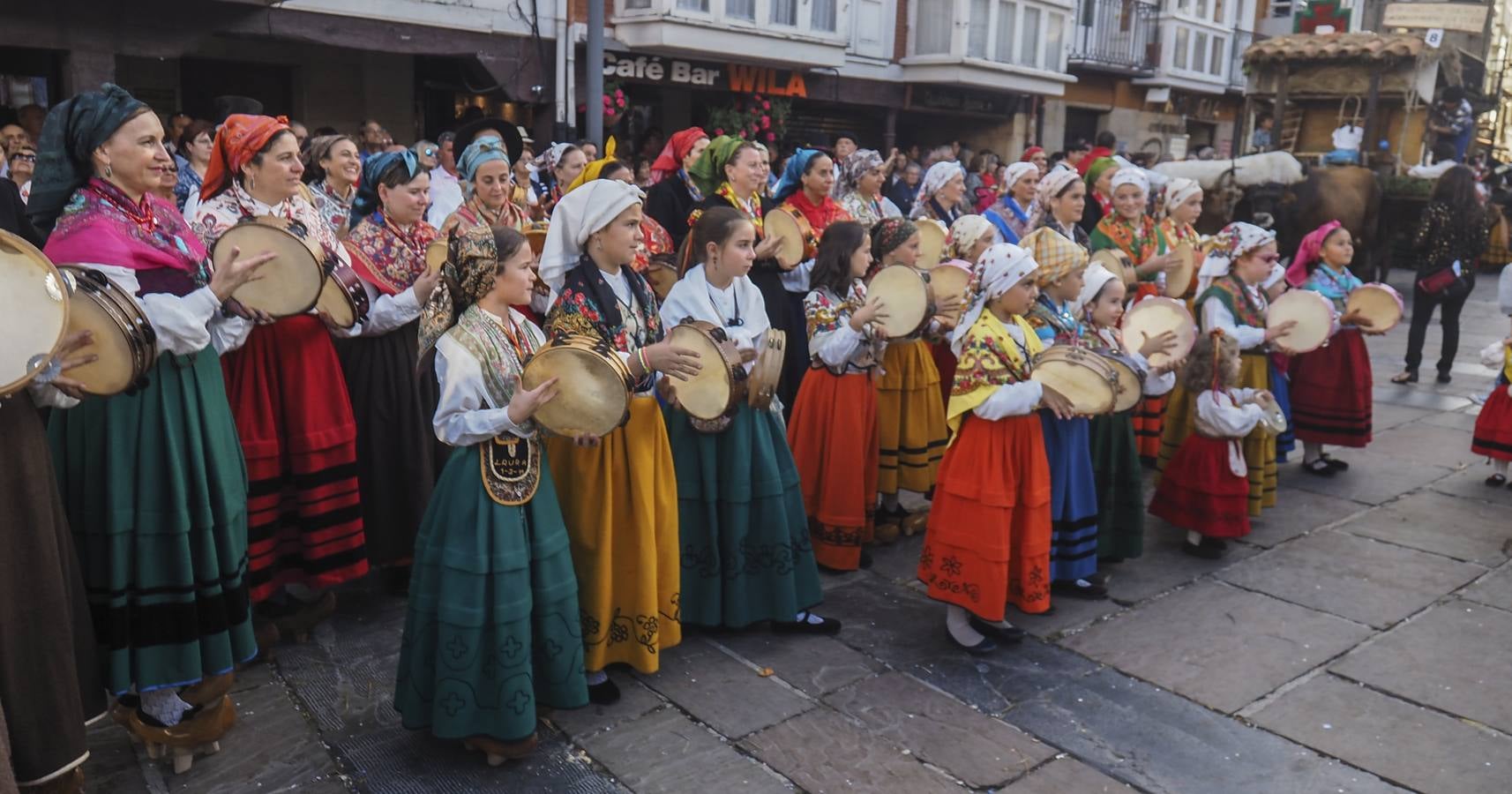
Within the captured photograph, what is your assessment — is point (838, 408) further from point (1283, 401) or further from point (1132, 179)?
point (1283, 401)

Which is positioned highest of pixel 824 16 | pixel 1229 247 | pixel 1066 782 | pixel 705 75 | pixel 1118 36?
pixel 1118 36

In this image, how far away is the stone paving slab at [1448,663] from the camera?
415cm

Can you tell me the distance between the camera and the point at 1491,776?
362cm

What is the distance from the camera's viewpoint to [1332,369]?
7062 mm

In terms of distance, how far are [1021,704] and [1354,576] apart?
97.1 inches

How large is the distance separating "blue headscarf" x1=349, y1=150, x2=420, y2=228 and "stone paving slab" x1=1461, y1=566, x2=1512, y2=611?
5255 mm

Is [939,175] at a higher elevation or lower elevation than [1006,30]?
lower

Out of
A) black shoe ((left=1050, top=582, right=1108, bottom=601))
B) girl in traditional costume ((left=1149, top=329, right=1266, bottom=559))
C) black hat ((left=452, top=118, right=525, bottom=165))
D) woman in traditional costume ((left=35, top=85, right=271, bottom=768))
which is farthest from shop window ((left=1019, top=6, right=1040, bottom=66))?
woman in traditional costume ((left=35, top=85, right=271, bottom=768))

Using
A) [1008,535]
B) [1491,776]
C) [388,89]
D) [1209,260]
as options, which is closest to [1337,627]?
[1491,776]

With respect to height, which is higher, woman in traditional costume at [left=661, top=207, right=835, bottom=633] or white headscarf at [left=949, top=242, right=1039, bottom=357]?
white headscarf at [left=949, top=242, right=1039, bottom=357]

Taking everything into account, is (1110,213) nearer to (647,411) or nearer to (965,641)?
(965,641)

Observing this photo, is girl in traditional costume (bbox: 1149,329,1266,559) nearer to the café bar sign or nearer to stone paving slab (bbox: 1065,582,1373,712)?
stone paving slab (bbox: 1065,582,1373,712)

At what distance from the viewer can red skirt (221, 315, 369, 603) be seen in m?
4.13

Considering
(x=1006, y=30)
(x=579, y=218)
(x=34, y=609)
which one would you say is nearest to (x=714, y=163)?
(x=579, y=218)
